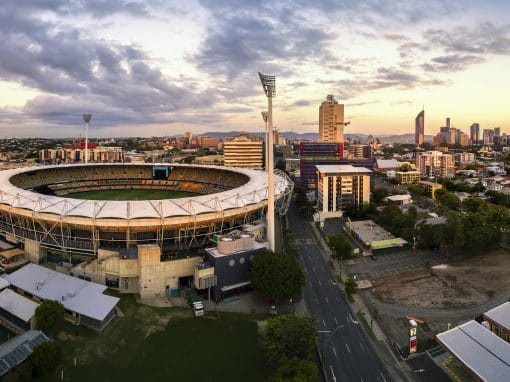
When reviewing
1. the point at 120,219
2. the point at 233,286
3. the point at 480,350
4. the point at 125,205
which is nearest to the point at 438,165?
the point at 233,286

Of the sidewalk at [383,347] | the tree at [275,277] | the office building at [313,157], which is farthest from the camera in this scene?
the office building at [313,157]

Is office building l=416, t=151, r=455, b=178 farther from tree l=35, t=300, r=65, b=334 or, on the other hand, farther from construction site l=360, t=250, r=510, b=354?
tree l=35, t=300, r=65, b=334

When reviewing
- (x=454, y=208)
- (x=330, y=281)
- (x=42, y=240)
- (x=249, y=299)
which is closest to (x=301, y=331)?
(x=249, y=299)

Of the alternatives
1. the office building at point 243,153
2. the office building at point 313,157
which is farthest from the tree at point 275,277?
the office building at point 243,153

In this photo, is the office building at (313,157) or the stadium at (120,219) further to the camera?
the office building at (313,157)

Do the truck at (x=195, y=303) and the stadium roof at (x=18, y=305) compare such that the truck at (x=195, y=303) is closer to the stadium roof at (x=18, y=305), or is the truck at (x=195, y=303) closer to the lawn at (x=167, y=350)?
the lawn at (x=167, y=350)

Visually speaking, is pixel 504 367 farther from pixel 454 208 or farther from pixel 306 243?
pixel 454 208
